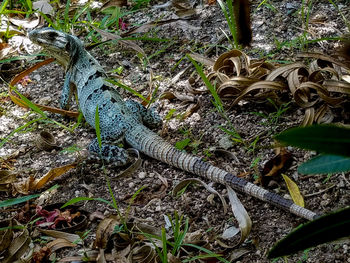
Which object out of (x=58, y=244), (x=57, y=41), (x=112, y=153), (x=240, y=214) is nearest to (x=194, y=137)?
(x=112, y=153)

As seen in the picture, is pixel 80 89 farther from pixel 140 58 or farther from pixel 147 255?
pixel 147 255

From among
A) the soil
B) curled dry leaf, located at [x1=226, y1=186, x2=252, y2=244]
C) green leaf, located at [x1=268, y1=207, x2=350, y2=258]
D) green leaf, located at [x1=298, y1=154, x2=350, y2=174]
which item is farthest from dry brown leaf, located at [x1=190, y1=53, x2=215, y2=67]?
green leaf, located at [x1=268, y1=207, x2=350, y2=258]

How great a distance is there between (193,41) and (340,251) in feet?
10.3

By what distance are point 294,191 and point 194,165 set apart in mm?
769

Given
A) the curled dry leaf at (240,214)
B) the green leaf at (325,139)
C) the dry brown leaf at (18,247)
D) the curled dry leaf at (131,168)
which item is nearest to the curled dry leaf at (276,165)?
the curled dry leaf at (240,214)

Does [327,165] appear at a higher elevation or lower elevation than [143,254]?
higher

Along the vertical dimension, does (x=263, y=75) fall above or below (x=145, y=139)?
above

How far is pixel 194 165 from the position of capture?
3.38 meters

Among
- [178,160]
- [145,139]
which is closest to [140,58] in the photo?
[145,139]

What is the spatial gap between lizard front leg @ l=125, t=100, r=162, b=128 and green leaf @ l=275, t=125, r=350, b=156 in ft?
9.94

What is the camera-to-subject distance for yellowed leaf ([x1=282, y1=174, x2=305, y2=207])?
9.52ft

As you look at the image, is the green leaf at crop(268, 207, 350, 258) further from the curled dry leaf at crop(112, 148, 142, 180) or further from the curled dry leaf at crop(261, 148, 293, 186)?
the curled dry leaf at crop(112, 148, 142, 180)

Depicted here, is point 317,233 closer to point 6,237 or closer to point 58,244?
point 58,244

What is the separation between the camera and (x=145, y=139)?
384 cm
